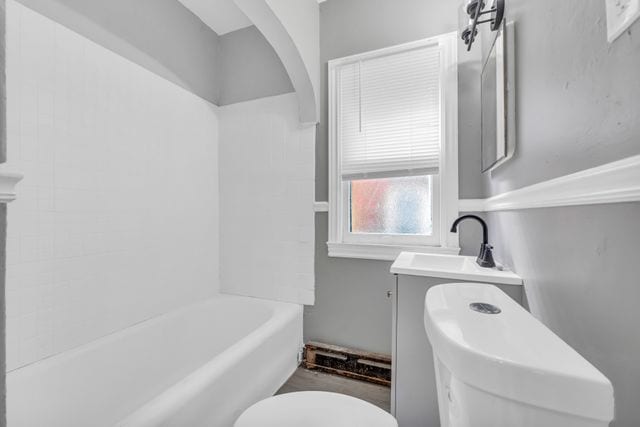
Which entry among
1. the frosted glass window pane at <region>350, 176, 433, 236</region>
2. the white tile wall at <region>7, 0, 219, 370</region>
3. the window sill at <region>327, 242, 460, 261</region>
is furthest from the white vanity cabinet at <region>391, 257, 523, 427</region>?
the white tile wall at <region>7, 0, 219, 370</region>

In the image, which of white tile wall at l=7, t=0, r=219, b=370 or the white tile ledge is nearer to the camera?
the white tile ledge

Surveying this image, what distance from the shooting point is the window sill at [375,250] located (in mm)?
1830

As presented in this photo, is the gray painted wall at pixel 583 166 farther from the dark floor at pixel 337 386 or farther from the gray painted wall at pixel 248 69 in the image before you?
the gray painted wall at pixel 248 69

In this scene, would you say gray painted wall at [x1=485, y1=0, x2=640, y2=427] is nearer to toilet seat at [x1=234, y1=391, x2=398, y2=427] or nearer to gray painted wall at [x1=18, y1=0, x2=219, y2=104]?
toilet seat at [x1=234, y1=391, x2=398, y2=427]

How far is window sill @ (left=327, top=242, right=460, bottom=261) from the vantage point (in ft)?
6.00

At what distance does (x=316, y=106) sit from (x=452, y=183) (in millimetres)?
1108

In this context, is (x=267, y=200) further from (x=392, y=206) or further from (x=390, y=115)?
(x=390, y=115)

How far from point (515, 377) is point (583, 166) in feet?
1.66

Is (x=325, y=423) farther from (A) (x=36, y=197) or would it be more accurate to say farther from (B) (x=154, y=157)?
(B) (x=154, y=157)

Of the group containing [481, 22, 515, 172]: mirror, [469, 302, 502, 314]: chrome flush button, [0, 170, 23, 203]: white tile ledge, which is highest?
[481, 22, 515, 172]: mirror

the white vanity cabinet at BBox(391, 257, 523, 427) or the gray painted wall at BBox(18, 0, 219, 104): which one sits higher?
the gray painted wall at BBox(18, 0, 219, 104)

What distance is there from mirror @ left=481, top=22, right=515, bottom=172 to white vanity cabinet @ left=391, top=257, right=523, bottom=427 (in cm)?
63

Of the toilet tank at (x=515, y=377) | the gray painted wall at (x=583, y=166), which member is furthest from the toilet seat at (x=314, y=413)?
the gray painted wall at (x=583, y=166)

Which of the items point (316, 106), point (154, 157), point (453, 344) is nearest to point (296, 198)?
point (316, 106)
